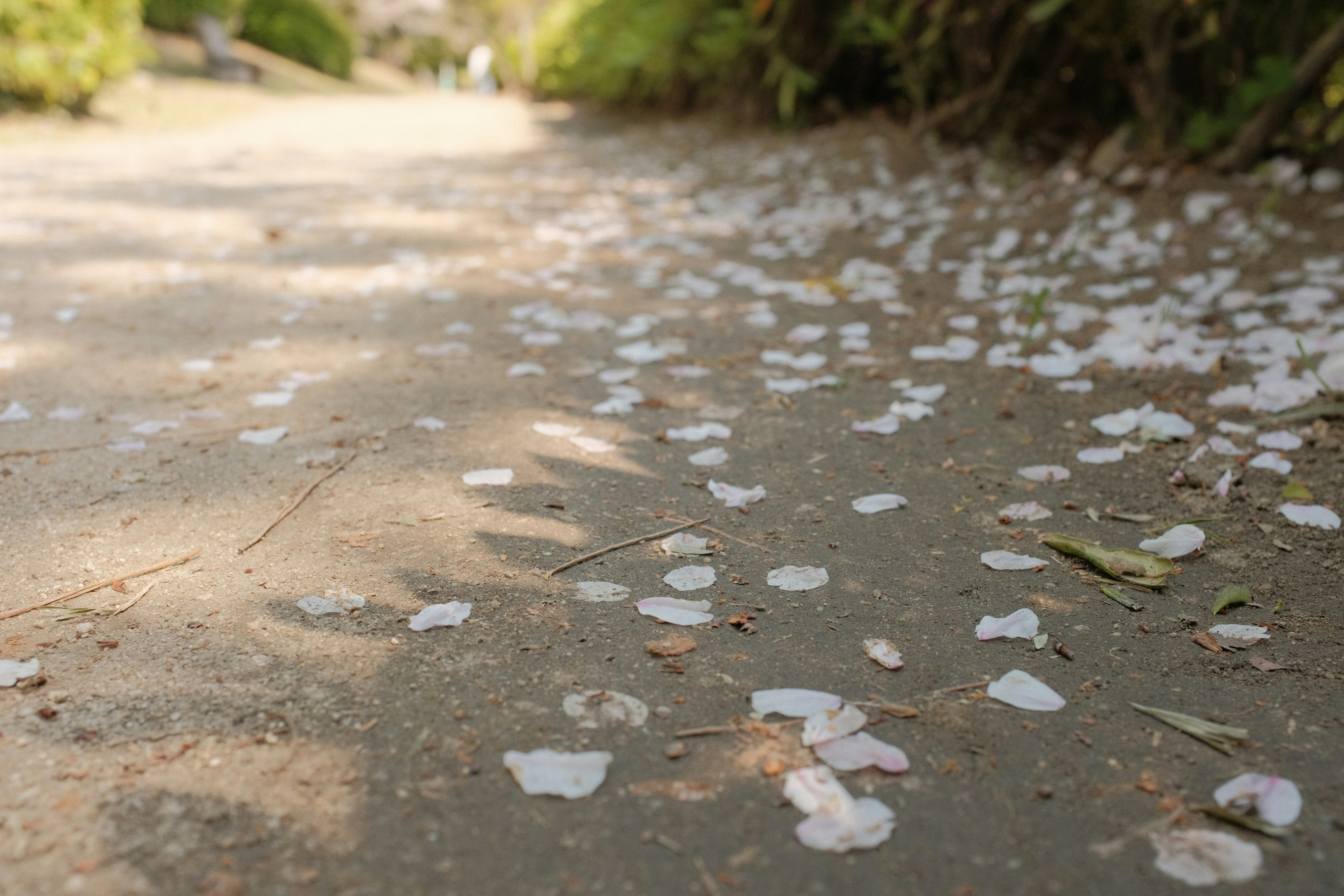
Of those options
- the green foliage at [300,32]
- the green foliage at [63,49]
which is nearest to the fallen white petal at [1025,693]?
the green foliage at [63,49]

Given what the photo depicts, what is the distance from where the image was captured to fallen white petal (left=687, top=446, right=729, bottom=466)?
213cm

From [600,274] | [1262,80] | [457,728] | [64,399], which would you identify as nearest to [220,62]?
[600,274]

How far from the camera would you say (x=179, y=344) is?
290 cm

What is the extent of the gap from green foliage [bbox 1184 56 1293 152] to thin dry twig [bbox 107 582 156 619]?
167 inches

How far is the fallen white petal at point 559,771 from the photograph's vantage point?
1.16 m

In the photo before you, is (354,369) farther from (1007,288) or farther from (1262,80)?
(1262,80)

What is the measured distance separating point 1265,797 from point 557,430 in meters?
1.63

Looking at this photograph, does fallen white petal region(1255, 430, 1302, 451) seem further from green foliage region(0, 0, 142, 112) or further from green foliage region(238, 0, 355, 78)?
green foliage region(238, 0, 355, 78)

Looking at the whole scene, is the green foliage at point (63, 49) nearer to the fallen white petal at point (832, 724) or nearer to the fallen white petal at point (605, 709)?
the fallen white petal at point (605, 709)

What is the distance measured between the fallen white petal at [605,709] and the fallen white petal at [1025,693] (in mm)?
532

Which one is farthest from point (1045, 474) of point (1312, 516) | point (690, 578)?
point (690, 578)

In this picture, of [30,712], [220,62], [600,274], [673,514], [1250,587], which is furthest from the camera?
[220,62]

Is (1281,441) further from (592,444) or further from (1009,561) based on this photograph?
(592,444)

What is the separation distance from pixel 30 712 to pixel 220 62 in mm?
13514
